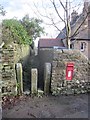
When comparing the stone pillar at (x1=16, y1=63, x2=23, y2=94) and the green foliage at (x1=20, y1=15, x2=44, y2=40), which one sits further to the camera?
the green foliage at (x1=20, y1=15, x2=44, y2=40)

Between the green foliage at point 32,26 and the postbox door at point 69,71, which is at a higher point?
the green foliage at point 32,26

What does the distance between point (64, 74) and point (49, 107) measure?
6.10 ft

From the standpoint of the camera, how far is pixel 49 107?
6020 mm

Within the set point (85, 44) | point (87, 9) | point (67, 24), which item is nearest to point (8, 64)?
point (67, 24)

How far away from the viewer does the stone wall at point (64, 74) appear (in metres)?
7.53

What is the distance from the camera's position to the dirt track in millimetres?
5344

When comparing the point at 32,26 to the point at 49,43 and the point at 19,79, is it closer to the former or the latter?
the point at 49,43

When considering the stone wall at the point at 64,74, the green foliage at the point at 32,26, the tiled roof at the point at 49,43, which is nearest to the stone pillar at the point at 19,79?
the stone wall at the point at 64,74

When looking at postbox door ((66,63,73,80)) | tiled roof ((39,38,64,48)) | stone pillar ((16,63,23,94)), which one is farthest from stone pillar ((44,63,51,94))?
tiled roof ((39,38,64,48))

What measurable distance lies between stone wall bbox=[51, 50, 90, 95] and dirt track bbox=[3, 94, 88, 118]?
40cm

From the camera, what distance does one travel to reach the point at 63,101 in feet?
22.0

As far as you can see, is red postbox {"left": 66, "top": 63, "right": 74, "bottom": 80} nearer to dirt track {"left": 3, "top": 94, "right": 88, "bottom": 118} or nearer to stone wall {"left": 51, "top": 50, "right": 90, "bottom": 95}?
stone wall {"left": 51, "top": 50, "right": 90, "bottom": 95}

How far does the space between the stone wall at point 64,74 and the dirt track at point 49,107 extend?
1.32 feet

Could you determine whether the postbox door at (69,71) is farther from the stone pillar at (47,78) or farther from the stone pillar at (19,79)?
the stone pillar at (19,79)
